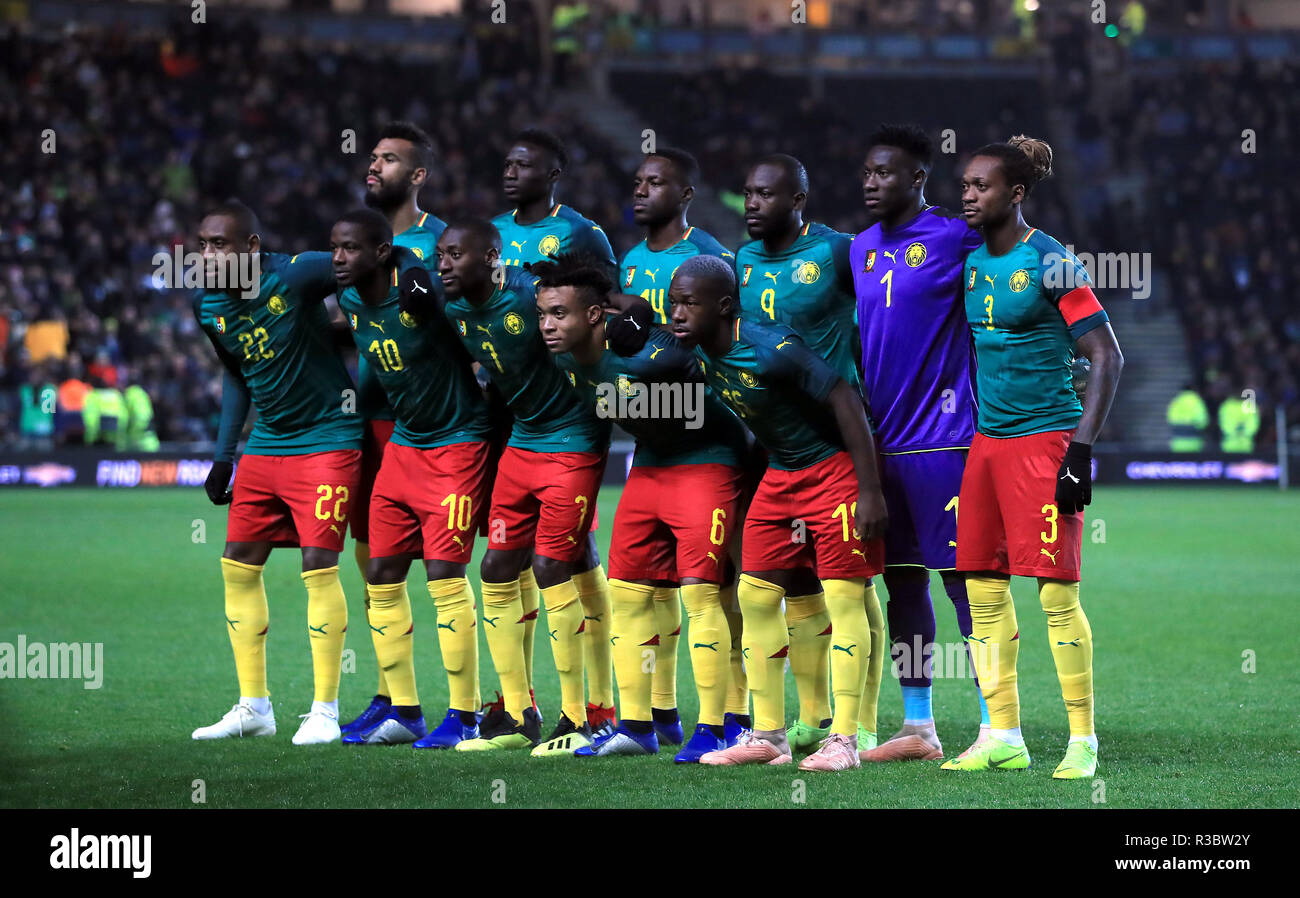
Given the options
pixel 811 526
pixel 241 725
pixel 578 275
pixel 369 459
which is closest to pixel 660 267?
pixel 578 275

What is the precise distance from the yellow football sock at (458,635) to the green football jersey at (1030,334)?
2.38 m

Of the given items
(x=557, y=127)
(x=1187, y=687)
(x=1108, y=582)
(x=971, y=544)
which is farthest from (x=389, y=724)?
(x=557, y=127)

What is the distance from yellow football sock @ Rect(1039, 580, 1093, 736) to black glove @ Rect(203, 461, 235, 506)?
374 cm

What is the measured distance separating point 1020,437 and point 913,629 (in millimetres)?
989

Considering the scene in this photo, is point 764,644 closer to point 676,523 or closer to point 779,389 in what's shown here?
point 676,523

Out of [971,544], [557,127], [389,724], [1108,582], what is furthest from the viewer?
[557,127]

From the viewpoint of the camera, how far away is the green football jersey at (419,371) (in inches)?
278

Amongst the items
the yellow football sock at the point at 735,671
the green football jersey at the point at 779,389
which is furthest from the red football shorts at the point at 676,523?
the yellow football sock at the point at 735,671

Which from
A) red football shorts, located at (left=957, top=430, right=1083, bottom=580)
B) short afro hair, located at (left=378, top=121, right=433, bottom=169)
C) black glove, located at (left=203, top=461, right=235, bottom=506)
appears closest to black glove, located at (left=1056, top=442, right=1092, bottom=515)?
red football shorts, located at (left=957, top=430, right=1083, bottom=580)

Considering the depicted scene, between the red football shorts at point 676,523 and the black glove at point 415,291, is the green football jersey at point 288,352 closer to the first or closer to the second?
the black glove at point 415,291

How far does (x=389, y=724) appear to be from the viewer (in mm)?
7082

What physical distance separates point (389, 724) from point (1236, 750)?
355 cm
